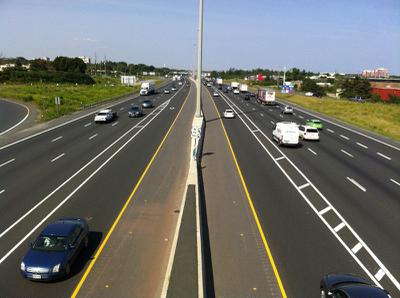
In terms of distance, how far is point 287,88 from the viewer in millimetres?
A: 110750

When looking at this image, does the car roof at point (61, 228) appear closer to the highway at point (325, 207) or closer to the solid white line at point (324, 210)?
the highway at point (325, 207)

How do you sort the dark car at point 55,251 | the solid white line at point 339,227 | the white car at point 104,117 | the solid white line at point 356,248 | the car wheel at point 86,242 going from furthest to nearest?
the white car at point 104,117 < the solid white line at point 339,227 < the solid white line at point 356,248 < the car wheel at point 86,242 < the dark car at point 55,251

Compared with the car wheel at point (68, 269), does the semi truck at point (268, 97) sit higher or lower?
higher

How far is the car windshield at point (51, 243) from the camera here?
13594 millimetres

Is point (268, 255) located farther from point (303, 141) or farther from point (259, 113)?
point (259, 113)

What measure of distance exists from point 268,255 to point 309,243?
2.25 metres

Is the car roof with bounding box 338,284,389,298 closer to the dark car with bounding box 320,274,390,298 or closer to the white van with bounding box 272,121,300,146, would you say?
the dark car with bounding box 320,274,390,298

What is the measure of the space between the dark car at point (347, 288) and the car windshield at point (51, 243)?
342 inches

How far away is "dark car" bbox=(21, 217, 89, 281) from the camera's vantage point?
12703 millimetres

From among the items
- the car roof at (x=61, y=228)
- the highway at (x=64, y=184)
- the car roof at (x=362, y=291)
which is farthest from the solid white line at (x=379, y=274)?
the car roof at (x=61, y=228)

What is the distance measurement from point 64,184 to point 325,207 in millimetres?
14760

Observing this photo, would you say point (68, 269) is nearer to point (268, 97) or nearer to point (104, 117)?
point (104, 117)

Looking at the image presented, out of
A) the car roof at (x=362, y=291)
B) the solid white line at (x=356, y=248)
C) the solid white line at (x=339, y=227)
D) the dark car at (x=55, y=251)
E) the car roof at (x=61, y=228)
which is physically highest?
the car roof at (x=362, y=291)

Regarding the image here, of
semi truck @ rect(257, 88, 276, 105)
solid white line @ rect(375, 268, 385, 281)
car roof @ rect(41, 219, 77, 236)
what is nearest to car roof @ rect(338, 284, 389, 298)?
solid white line @ rect(375, 268, 385, 281)
